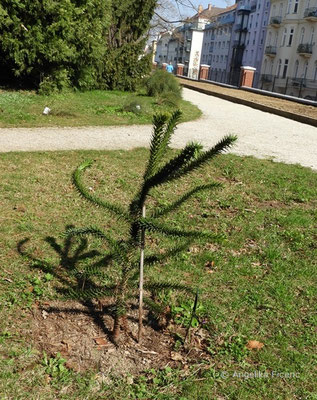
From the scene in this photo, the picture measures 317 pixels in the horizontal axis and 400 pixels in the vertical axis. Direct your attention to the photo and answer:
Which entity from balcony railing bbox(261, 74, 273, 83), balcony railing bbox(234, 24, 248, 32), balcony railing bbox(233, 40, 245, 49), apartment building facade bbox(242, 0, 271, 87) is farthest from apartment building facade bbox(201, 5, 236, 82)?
balcony railing bbox(261, 74, 273, 83)

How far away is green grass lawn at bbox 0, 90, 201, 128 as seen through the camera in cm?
1035

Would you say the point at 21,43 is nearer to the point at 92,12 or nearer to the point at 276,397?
the point at 92,12

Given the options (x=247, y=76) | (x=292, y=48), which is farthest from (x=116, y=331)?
(x=292, y=48)

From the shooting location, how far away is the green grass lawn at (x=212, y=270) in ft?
8.76

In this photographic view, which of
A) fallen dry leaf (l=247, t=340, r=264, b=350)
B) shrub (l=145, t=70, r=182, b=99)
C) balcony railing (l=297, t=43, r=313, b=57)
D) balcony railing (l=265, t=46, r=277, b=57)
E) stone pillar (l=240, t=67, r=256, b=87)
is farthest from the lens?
balcony railing (l=265, t=46, r=277, b=57)

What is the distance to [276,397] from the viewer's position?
104 inches

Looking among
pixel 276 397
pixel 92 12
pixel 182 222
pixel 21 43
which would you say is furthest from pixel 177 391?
pixel 92 12

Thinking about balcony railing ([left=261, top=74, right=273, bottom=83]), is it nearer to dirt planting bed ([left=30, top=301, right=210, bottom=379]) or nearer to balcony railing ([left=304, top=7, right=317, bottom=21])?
balcony railing ([left=304, top=7, right=317, bottom=21])

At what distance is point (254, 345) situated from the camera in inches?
122

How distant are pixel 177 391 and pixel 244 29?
241ft

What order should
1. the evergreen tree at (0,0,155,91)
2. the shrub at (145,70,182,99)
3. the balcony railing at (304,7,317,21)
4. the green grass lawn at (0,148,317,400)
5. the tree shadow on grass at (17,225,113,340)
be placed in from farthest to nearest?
the balcony railing at (304,7,317,21) < the shrub at (145,70,182,99) < the evergreen tree at (0,0,155,91) < the tree shadow on grass at (17,225,113,340) < the green grass lawn at (0,148,317,400)

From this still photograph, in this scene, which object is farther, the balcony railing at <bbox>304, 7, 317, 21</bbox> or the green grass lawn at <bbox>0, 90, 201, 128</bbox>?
the balcony railing at <bbox>304, 7, 317, 21</bbox>

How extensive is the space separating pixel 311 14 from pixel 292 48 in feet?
16.4

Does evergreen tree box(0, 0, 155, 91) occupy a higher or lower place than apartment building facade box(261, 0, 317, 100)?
lower
